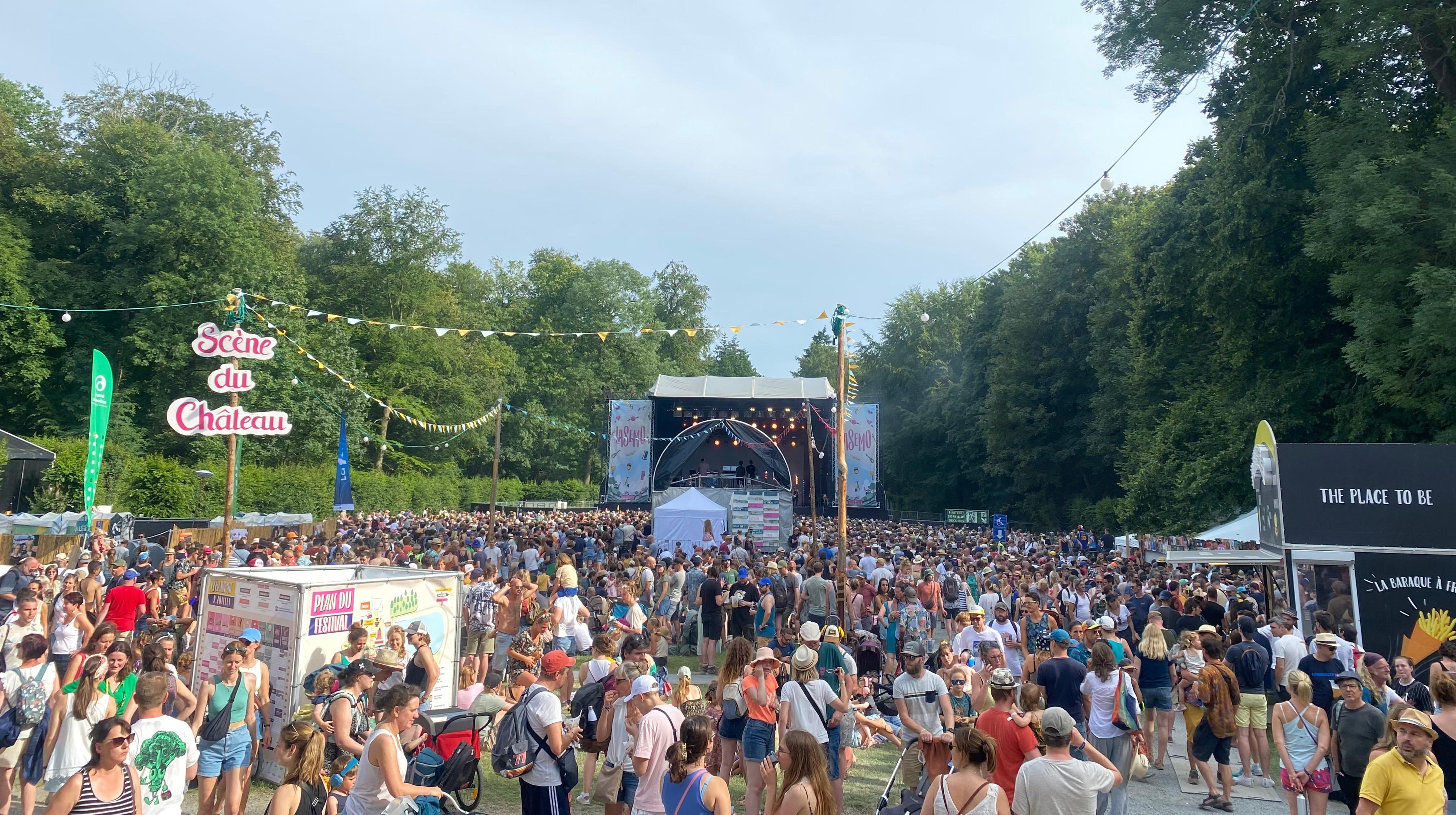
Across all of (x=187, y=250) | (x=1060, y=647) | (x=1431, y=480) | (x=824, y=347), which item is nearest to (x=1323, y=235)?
(x=1431, y=480)

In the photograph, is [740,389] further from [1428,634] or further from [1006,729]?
[1006,729]

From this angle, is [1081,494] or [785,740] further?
[1081,494]

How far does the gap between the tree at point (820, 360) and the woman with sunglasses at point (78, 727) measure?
230 ft

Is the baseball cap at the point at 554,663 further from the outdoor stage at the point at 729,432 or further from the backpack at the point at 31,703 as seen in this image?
the outdoor stage at the point at 729,432

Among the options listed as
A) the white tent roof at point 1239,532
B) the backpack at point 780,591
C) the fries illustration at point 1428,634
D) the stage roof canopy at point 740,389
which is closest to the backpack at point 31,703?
the backpack at point 780,591

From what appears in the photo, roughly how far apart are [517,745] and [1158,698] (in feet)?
18.3

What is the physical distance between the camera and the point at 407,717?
13.5 ft

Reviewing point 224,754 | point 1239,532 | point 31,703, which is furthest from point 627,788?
point 1239,532

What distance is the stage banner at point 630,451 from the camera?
118ft

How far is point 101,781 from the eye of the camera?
379 centimetres

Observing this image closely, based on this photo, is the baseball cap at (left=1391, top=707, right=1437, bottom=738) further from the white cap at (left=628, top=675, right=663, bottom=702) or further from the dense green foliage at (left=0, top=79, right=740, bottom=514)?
the dense green foliage at (left=0, top=79, right=740, bottom=514)

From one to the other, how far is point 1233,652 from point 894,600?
4684mm

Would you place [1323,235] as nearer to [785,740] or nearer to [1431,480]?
[1431,480]

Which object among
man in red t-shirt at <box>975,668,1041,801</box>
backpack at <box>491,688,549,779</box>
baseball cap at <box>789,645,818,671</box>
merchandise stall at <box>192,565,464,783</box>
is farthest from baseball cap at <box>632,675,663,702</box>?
merchandise stall at <box>192,565,464,783</box>
